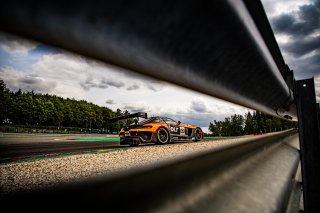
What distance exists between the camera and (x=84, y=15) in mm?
343

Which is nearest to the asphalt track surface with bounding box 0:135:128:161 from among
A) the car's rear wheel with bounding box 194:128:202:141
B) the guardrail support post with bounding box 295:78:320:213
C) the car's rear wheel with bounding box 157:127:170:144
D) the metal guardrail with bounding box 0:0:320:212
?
the car's rear wheel with bounding box 157:127:170:144

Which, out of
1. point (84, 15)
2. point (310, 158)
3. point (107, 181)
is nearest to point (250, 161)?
point (310, 158)

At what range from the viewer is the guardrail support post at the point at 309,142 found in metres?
1.30

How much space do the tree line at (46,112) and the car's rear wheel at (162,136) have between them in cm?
4002

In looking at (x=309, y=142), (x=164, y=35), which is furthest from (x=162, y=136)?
(x=164, y=35)

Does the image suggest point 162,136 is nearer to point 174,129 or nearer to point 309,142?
point 174,129

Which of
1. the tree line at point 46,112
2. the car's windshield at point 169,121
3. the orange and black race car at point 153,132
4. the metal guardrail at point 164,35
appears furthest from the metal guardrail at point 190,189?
the tree line at point 46,112

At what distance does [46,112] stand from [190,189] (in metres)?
67.9

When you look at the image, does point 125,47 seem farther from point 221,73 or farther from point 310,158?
point 310,158

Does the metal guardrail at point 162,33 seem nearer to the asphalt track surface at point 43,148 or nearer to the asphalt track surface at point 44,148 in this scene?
the asphalt track surface at point 44,148

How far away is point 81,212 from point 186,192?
0.39 meters

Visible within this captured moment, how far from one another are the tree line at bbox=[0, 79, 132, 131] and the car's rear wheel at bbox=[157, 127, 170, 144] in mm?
40023

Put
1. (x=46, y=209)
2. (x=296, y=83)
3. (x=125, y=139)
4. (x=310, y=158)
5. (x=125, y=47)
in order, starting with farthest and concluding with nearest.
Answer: (x=125, y=139), (x=296, y=83), (x=310, y=158), (x=125, y=47), (x=46, y=209)

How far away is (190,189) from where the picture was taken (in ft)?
2.16
